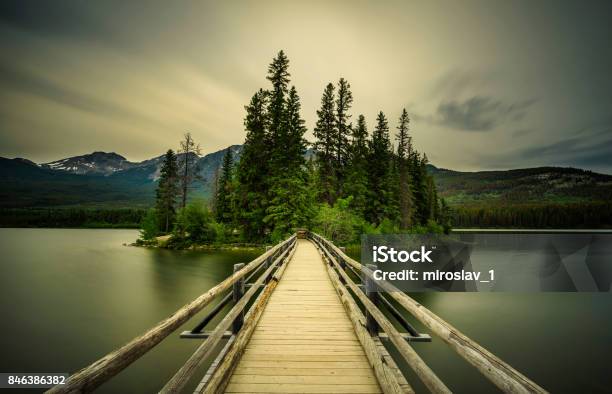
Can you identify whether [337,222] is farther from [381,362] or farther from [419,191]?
[381,362]

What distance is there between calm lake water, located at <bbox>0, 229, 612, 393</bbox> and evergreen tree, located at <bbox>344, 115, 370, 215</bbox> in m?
16.3

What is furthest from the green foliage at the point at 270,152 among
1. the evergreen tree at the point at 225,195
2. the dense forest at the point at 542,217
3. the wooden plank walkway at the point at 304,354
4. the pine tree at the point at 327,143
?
the dense forest at the point at 542,217

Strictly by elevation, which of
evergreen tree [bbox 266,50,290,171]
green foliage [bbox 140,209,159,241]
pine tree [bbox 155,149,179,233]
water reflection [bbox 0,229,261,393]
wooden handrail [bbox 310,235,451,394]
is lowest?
water reflection [bbox 0,229,261,393]

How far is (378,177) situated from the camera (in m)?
36.4

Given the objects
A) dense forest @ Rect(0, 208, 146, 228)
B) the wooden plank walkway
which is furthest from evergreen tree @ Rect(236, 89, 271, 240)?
dense forest @ Rect(0, 208, 146, 228)

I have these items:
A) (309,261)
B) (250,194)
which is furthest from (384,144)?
(309,261)

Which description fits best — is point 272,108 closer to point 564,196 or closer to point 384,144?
point 384,144

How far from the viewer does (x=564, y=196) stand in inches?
6841

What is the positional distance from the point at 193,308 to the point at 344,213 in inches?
1106

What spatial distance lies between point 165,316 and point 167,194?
1149 inches

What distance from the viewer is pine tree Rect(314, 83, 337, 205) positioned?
32938 mm

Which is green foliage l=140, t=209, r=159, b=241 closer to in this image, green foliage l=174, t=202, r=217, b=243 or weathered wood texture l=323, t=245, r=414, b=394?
green foliage l=174, t=202, r=217, b=243

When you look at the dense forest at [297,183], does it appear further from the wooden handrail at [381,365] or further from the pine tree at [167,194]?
the wooden handrail at [381,365]

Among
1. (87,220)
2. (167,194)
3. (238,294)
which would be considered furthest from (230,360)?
(87,220)
